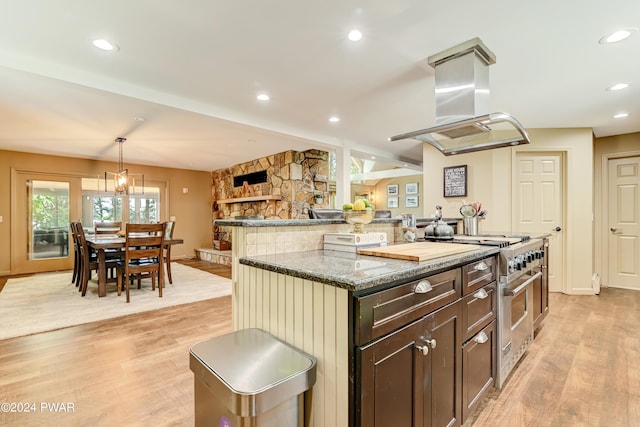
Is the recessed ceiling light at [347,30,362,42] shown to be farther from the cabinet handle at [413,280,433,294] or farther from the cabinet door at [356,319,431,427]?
the cabinet door at [356,319,431,427]

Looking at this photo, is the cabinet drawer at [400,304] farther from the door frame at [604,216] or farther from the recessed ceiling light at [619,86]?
the door frame at [604,216]

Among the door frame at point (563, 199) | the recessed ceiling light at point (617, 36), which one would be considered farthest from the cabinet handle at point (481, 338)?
the door frame at point (563, 199)

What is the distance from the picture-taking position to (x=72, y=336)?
2.67 meters

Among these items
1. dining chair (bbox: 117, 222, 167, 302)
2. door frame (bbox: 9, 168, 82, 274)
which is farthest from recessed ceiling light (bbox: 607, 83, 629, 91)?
door frame (bbox: 9, 168, 82, 274)

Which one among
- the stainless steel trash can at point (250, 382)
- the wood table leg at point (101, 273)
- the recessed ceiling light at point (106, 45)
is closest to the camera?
the stainless steel trash can at point (250, 382)

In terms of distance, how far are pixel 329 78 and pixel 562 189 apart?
12.7ft

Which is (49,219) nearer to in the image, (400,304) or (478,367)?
(400,304)

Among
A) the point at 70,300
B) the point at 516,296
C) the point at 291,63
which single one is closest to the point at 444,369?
the point at 516,296

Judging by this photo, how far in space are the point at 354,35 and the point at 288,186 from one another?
4.01 m

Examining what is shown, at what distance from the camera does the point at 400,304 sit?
3.73 feet

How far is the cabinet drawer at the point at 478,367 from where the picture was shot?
1.53m

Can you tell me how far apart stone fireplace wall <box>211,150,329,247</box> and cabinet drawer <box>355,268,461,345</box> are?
4618 millimetres

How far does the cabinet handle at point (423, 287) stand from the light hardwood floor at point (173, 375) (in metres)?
0.97

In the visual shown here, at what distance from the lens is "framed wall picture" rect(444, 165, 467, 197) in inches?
183
